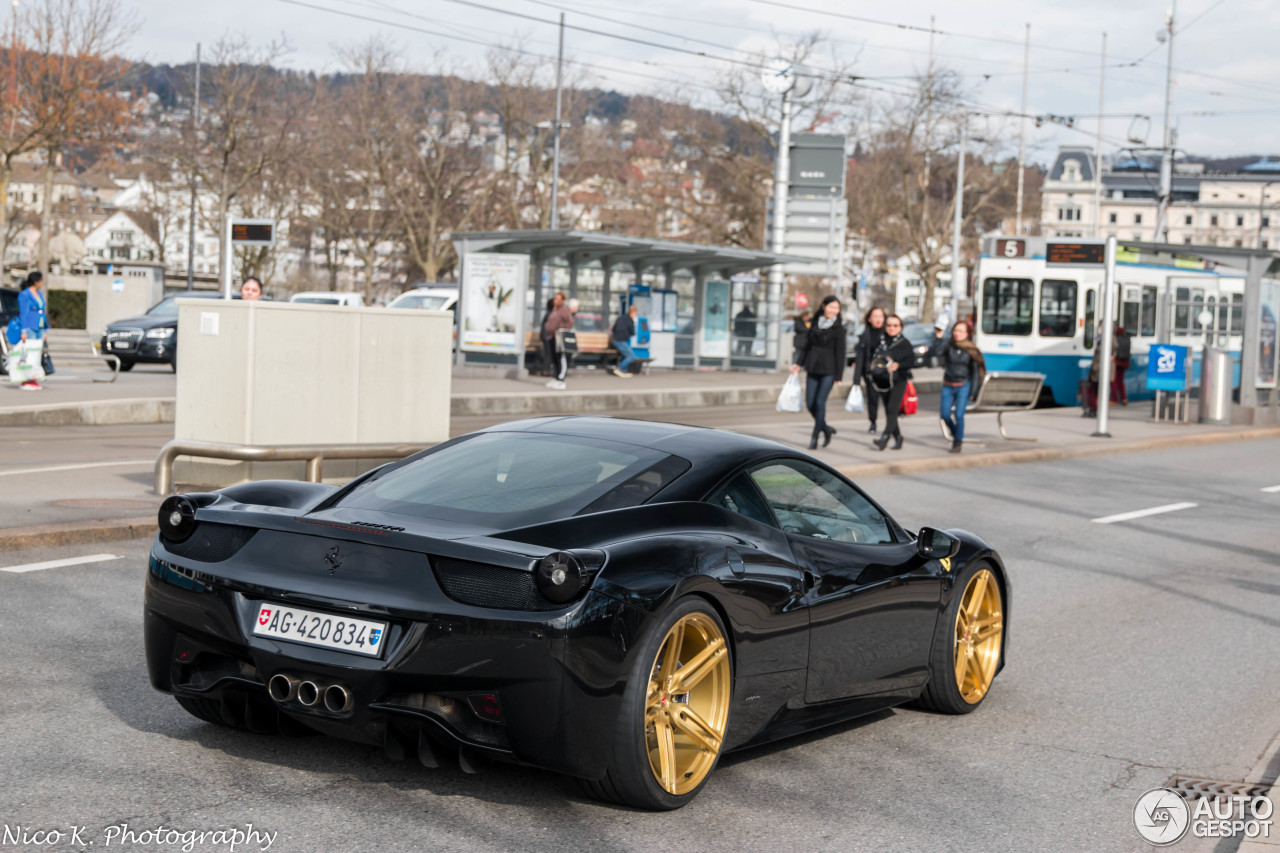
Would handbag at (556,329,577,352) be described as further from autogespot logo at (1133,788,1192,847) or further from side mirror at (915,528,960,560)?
autogespot logo at (1133,788,1192,847)

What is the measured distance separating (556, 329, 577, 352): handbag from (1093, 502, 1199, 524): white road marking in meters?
15.5

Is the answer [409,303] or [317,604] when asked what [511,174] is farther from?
[317,604]

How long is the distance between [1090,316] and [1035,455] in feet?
41.0

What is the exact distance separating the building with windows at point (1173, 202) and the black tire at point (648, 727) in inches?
5819

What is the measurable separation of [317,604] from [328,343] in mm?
7516

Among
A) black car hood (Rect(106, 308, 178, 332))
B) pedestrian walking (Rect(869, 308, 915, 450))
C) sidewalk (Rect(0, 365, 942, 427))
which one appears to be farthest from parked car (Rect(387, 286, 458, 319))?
pedestrian walking (Rect(869, 308, 915, 450))

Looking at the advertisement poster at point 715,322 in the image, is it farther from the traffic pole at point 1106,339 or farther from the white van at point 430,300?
the traffic pole at point 1106,339

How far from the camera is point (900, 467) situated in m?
17.3

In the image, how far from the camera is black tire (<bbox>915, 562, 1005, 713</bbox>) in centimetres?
618

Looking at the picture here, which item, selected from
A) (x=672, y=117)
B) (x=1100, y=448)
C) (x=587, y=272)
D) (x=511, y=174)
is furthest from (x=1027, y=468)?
(x=511, y=174)

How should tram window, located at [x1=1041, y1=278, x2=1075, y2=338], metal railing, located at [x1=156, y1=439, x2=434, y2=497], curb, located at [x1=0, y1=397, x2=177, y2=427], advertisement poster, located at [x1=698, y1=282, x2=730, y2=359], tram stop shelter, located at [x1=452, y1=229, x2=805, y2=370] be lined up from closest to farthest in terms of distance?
metal railing, located at [x1=156, y1=439, x2=434, y2=497] → curb, located at [x1=0, y1=397, x2=177, y2=427] → tram stop shelter, located at [x1=452, y1=229, x2=805, y2=370] → tram window, located at [x1=1041, y1=278, x2=1075, y2=338] → advertisement poster, located at [x1=698, y1=282, x2=730, y2=359]

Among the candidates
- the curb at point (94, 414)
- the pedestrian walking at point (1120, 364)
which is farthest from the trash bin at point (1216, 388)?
the curb at point (94, 414)

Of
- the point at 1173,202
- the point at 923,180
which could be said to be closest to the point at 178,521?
the point at 923,180

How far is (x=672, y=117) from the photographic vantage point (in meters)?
58.4
